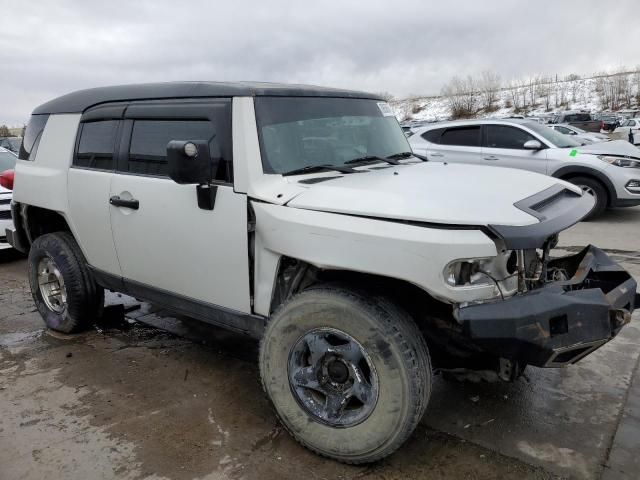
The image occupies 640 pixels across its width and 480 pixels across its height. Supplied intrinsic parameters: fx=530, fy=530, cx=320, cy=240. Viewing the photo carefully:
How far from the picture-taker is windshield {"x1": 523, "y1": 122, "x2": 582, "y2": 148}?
29.2 feet

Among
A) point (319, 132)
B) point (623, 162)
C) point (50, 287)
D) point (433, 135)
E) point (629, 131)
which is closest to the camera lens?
point (319, 132)

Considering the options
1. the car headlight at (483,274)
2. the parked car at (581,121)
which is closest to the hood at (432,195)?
the car headlight at (483,274)

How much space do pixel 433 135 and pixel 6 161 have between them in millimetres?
7192

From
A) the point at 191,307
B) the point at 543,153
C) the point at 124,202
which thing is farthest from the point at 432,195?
the point at 543,153

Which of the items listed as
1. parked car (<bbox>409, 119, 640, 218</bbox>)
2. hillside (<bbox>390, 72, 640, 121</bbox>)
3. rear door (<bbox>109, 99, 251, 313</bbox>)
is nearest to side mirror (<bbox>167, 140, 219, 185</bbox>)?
rear door (<bbox>109, 99, 251, 313</bbox>)

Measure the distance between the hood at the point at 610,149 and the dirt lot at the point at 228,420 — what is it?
5325 mm

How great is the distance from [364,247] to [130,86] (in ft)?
7.29

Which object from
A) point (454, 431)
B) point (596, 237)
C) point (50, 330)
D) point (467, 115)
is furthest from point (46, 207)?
point (467, 115)

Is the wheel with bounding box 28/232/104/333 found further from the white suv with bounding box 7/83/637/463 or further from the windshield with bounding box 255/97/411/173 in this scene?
the windshield with bounding box 255/97/411/173

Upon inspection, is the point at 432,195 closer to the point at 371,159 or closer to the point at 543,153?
the point at 371,159

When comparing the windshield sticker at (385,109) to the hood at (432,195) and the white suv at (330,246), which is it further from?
the hood at (432,195)

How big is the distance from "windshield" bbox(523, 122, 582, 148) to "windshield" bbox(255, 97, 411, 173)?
6125 millimetres

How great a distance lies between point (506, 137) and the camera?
908 centimetres

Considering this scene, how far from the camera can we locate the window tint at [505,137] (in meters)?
9.00
